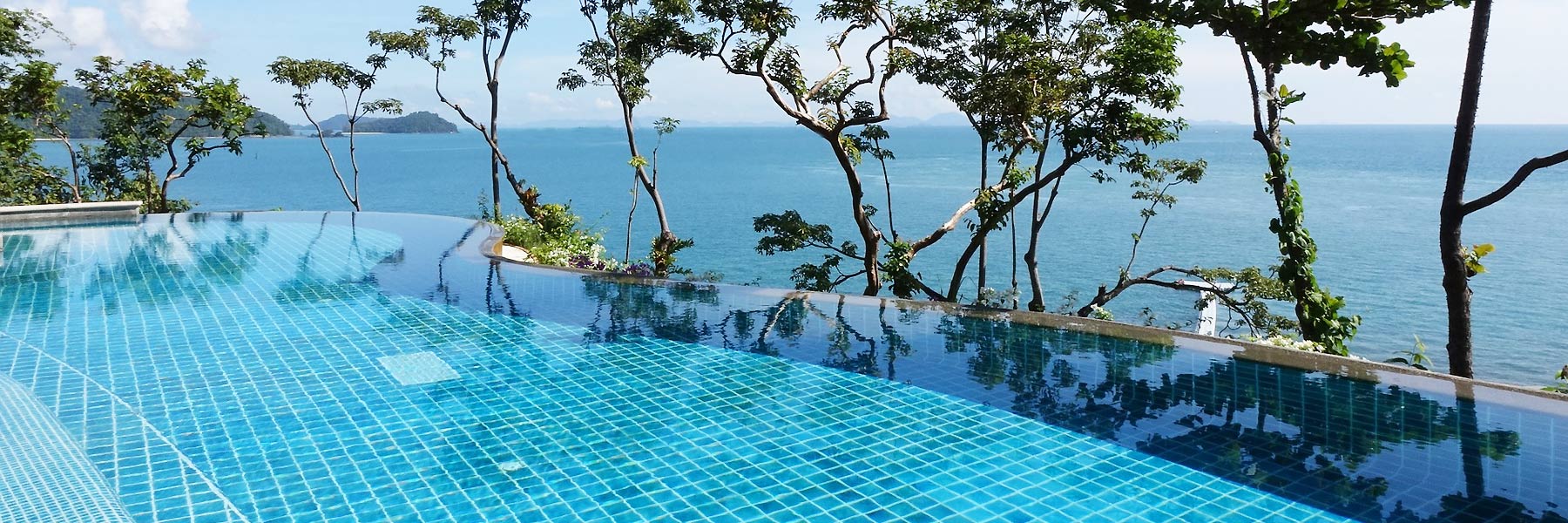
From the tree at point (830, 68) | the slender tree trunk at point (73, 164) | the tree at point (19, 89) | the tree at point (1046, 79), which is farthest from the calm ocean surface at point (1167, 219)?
the tree at point (19, 89)

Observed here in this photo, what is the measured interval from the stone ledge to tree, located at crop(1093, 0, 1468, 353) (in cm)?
1205

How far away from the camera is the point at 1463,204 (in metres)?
5.79

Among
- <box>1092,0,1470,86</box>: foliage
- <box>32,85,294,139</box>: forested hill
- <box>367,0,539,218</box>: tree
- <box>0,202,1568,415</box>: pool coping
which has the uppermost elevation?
<box>367,0,539,218</box>: tree

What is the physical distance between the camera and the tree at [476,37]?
1598cm

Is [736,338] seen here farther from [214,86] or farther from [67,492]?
[214,86]

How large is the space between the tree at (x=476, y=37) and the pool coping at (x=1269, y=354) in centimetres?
1031

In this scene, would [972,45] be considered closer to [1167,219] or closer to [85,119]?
[1167,219]

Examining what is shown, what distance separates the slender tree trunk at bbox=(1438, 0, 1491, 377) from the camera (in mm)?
5578

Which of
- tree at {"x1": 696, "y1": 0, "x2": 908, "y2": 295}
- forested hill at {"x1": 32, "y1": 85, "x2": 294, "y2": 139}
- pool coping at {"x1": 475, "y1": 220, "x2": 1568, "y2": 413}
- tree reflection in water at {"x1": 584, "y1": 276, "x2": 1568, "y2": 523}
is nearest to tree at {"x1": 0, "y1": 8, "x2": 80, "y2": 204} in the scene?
forested hill at {"x1": 32, "y1": 85, "x2": 294, "y2": 139}

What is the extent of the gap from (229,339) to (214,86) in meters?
9.81

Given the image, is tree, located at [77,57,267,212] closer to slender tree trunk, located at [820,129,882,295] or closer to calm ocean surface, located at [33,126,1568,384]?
calm ocean surface, located at [33,126,1568,384]

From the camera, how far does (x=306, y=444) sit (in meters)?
4.14

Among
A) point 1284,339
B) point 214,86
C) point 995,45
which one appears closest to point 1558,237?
point 995,45

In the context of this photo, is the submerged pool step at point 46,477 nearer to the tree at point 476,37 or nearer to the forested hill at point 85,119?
the tree at point 476,37
